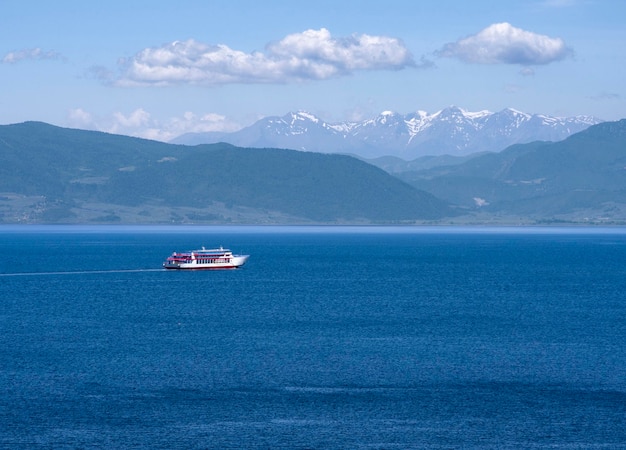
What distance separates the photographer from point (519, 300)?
17912 cm

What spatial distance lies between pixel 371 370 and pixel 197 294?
293ft

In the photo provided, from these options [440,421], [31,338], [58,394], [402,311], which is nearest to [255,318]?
[402,311]

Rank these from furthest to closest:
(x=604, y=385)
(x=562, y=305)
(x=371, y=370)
Result: (x=562, y=305)
(x=371, y=370)
(x=604, y=385)

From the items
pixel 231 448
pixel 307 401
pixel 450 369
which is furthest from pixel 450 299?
pixel 231 448

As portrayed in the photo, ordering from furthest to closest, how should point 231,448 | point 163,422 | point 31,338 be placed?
point 31,338 < point 163,422 < point 231,448

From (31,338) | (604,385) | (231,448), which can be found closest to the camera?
(231,448)

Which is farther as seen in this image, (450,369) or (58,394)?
(450,369)

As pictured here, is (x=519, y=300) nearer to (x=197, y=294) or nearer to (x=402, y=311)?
(x=402, y=311)

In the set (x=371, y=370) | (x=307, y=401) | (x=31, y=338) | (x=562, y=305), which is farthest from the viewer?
(x=562, y=305)

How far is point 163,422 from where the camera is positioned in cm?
8244

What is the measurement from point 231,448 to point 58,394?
78.3ft

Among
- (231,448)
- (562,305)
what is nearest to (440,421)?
(231,448)

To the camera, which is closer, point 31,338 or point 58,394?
point 58,394

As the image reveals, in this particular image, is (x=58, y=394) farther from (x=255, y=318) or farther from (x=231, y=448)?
(x=255, y=318)
